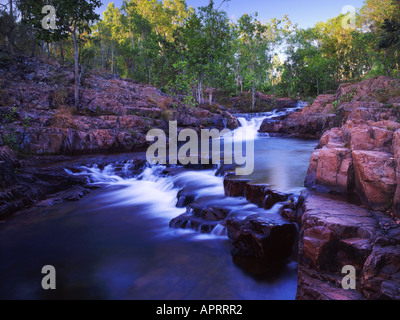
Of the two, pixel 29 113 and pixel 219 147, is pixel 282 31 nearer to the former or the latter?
pixel 219 147

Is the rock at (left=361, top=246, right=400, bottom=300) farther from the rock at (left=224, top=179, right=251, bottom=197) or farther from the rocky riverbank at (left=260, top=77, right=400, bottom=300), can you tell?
the rock at (left=224, top=179, right=251, bottom=197)

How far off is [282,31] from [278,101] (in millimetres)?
16222

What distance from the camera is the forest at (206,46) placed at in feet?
67.8

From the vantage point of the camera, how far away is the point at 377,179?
14.2ft

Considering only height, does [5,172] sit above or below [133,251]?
A: above

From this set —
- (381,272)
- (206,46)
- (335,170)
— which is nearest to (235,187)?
(335,170)

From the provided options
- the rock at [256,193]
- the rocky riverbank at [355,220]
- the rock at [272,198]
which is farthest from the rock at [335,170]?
the rock at [256,193]

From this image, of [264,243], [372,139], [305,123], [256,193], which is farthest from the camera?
[305,123]

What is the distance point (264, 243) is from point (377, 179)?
7.21ft

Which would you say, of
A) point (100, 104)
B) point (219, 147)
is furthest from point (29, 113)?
point (219, 147)

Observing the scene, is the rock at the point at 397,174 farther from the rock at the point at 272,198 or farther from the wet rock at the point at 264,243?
the rock at the point at 272,198

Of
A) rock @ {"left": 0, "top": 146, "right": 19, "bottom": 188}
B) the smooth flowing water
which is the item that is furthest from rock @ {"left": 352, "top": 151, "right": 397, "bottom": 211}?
rock @ {"left": 0, "top": 146, "right": 19, "bottom": 188}

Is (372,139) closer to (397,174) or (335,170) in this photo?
(335,170)

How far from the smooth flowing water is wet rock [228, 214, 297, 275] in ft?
0.67
